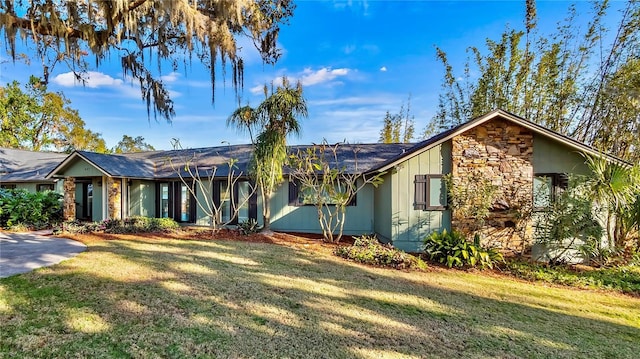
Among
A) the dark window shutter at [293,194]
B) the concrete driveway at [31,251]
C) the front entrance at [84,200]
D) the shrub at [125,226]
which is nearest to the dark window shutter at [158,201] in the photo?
the shrub at [125,226]

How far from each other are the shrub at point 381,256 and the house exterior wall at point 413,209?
83cm

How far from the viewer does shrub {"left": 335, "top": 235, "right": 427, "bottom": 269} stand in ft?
24.0

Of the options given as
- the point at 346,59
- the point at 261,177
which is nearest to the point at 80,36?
the point at 261,177

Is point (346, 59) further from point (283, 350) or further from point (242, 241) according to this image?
point (283, 350)

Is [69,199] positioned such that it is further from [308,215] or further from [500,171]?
[500,171]

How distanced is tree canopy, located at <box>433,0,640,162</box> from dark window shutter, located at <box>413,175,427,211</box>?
660cm

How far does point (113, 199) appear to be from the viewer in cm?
1246

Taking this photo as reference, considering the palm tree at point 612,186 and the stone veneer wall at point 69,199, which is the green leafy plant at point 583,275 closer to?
the palm tree at point 612,186

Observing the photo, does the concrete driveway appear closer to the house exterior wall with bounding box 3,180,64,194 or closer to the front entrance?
the front entrance

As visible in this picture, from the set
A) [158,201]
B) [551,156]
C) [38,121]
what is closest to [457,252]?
[551,156]

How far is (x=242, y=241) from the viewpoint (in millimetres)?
9633

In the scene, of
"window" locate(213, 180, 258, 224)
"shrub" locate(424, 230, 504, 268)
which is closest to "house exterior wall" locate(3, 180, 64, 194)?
"window" locate(213, 180, 258, 224)

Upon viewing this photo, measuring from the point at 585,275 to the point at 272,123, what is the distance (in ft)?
30.5

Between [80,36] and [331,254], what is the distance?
7.43 meters
